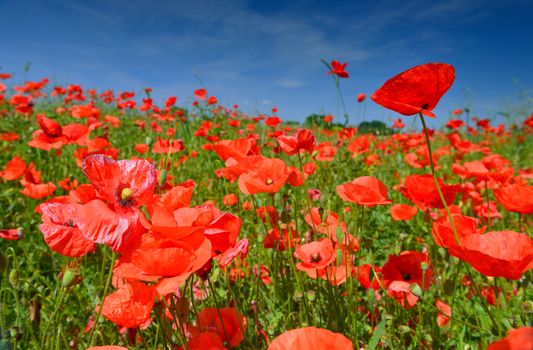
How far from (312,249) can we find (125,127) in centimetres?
582

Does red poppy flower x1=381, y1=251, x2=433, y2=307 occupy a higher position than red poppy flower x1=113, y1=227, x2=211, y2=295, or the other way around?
red poppy flower x1=113, y1=227, x2=211, y2=295

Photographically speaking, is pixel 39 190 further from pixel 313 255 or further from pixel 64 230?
pixel 313 255

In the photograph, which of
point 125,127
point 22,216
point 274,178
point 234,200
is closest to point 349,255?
point 274,178

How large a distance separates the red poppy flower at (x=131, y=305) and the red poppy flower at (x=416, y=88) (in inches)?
28.6

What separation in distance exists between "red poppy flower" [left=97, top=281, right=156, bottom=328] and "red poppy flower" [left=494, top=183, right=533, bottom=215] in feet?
4.06

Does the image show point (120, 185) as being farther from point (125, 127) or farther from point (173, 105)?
point (125, 127)

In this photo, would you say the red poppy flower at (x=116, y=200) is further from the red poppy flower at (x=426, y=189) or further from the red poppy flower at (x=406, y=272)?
the red poppy flower at (x=426, y=189)

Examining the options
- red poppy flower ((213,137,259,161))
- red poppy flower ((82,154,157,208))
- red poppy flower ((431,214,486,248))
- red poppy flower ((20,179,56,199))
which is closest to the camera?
red poppy flower ((82,154,157,208))

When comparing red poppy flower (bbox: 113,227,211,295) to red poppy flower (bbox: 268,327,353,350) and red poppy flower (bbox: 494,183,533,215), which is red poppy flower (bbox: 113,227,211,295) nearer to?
red poppy flower (bbox: 268,327,353,350)

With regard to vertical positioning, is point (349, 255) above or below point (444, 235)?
below

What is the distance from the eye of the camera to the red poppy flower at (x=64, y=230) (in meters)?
0.88

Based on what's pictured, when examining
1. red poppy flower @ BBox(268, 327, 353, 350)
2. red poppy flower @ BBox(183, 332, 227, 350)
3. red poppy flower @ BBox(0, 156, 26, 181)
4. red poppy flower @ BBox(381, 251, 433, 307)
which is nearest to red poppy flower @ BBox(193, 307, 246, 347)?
red poppy flower @ BBox(183, 332, 227, 350)

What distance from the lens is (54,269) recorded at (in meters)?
2.25

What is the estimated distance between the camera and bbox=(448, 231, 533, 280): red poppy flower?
0.82 meters
